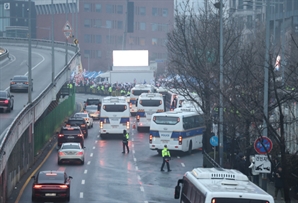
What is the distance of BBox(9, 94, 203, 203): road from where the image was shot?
31.1 metres

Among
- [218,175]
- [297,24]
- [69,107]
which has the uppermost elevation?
[297,24]

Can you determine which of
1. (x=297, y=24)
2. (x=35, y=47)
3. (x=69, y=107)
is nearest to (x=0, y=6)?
(x=35, y=47)

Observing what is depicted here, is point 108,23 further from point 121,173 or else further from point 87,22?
point 121,173

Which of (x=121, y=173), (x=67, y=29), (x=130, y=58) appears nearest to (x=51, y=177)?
(x=121, y=173)

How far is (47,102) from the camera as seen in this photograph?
51406 millimetres

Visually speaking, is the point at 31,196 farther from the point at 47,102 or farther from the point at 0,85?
the point at 0,85

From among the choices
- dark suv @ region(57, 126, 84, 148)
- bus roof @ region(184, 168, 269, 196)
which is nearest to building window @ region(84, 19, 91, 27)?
dark suv @ region(57, 126, 84, 148)

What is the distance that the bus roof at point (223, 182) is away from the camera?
17161 millimetres

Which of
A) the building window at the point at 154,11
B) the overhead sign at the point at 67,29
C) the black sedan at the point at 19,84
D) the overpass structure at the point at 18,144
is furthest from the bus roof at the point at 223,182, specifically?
the building window at the point at 154,11

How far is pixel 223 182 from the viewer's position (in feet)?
58.4

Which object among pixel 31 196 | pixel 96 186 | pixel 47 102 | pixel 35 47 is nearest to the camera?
pixel 31 196

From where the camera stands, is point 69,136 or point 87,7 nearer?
point 69,136

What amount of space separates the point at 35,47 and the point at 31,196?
253 feet

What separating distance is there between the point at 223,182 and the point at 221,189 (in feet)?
1.67
